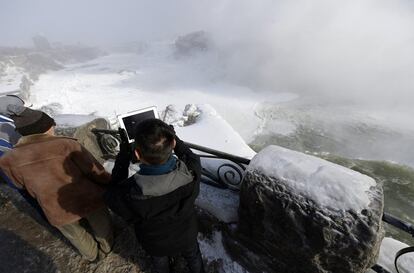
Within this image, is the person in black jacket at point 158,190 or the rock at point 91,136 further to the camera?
the rock at point 91,136

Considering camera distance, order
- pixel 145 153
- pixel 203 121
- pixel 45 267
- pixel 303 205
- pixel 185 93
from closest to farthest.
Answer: pixel 145 153 → pixel 303 205 → pixel 45 267 → pixel 203 121 → pixel 185 93

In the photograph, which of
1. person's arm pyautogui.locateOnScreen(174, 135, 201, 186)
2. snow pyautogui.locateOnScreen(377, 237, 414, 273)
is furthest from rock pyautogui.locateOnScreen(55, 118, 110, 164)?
snow pyautogui.locateOnScreen(377, 237, 414, 273)

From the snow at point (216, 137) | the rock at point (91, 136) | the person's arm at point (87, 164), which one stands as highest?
the person's arm at point (87, 164)

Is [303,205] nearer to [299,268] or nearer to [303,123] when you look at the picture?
[299,268]

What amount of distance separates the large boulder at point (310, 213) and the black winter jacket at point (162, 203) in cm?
49

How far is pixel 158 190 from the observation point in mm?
1664

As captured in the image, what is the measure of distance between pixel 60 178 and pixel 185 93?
3233cm

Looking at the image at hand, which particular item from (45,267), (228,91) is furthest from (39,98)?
(45,267)

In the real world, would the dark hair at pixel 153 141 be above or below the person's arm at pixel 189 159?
above

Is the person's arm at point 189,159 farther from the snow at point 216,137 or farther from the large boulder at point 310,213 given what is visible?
the snow at point 216,137

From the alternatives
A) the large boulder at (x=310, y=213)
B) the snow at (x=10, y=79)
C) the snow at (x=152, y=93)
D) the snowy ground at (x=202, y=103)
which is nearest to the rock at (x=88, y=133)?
the snowy ground at (x=202, y=103)

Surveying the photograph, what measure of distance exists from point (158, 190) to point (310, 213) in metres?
1.02

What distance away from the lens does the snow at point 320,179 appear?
66.8 inches

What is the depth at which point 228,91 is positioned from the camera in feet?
112
